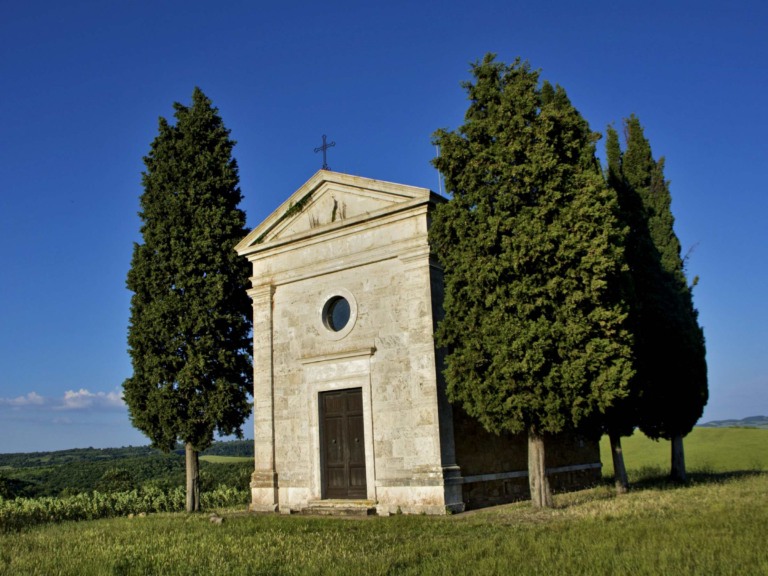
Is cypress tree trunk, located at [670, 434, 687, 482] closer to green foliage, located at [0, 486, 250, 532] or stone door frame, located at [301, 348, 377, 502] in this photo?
stone door frame, located at [301, 348, 377, 502]

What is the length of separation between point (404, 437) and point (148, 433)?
7.28 m

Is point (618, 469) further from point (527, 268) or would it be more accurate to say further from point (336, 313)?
point (336, 313)

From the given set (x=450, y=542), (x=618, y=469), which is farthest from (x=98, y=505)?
(x=618, y=469)

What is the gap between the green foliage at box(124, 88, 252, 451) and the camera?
56.7ft

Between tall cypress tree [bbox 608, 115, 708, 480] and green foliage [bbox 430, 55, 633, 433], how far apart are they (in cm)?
417

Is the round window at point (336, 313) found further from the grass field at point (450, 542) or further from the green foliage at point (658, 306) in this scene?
the green foliage at point (658, 306)

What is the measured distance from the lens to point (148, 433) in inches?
691

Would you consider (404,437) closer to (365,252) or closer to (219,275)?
(365,252)

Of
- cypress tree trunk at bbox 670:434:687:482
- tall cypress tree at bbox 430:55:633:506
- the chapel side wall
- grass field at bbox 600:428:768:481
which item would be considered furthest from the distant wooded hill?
grass field at bbox 600:428:768:481

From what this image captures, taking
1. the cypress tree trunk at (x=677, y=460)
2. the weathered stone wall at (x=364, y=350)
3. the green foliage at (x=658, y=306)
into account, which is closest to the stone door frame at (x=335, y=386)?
the weathered stone wall at (x=364, y=350)

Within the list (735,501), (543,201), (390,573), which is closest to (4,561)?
(390,573)

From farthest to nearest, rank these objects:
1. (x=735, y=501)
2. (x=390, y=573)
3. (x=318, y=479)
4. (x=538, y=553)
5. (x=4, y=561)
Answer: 1. (x=318, y=479)
2. (x=735, y=501)
3. (x=4, y=561)
4. (x=538, y=553)
5. (x=390, y=573)

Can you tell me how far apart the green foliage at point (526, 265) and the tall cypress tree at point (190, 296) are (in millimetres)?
6663

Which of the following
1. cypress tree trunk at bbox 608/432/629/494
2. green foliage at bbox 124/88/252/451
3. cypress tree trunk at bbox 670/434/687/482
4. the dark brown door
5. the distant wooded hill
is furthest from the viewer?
the distant wooded hill
